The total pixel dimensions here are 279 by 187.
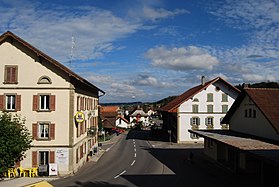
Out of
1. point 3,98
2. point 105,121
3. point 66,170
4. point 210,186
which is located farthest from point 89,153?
point 105,121

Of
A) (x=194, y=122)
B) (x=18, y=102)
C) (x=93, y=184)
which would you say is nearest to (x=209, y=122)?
(x=194, y=122)

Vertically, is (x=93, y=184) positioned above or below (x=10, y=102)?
below

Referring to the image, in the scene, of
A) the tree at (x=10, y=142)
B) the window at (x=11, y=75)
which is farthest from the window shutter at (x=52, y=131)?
the window at (x=11, y=75)

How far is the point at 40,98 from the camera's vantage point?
2695 cm

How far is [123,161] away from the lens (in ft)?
112

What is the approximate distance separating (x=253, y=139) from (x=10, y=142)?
60.4 feet

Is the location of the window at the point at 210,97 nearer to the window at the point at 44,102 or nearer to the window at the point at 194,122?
the window at the point at 194,122

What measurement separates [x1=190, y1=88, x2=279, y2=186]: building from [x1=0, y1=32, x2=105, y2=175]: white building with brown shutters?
1249 cm

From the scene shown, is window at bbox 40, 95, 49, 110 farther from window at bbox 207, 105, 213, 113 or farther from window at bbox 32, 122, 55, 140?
window at bbox 207, 105, 213, 113

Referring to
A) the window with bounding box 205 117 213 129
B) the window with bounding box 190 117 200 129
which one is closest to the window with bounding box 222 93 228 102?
the window with bounding box 205 117 213 129

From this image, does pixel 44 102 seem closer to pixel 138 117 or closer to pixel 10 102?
pixel 10 102

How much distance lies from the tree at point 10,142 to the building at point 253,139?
50.0ft

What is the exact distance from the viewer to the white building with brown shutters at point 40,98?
26.5 m

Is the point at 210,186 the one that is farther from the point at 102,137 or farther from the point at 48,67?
the point at 102,137
